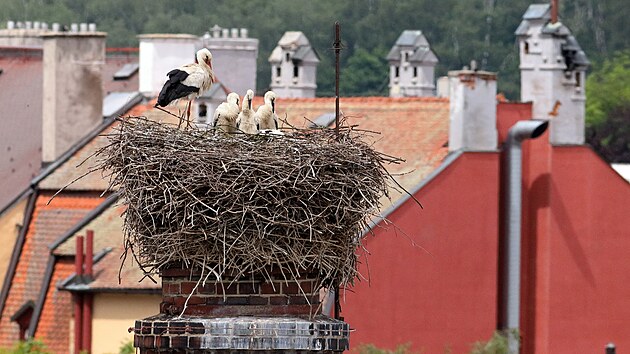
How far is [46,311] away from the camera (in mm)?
41000

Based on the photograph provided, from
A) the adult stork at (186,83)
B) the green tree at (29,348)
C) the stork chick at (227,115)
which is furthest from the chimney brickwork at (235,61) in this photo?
the stork chick at (227,115)

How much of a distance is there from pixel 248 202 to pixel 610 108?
3317 inches

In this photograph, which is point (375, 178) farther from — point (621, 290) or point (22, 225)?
point (22, 225)

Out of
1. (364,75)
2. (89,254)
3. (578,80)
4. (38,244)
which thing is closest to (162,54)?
(38,244)

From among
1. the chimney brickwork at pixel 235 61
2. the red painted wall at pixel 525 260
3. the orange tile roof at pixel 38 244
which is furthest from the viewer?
the chimney brickwork at pixel 235 61

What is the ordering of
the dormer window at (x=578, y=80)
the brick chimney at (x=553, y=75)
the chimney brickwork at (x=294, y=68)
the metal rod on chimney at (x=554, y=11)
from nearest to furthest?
the brick chimney at (x=553, y=75) < the metal rod on chimney at (x=554, y=11) < the dormer window at (x=578, y=80) < the chimney brickwork at (x=294, y=68)

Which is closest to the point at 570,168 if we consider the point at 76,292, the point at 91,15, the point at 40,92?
the point at 76,292

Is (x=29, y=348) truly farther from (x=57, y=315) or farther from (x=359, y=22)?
(x=359, y=22)

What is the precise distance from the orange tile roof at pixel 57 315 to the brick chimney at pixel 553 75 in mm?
6925

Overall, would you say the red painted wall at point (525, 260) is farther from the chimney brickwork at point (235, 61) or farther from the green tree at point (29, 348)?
the chimney brickwork at point (235, 61)

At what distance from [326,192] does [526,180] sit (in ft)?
73.7

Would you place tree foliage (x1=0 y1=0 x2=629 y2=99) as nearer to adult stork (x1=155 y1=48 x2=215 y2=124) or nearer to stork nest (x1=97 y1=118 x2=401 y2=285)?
adult stork (x1=155 y1=48 x2=215 y2=124)

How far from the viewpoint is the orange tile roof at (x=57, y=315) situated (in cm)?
4028

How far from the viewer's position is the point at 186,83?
62.9 ft
